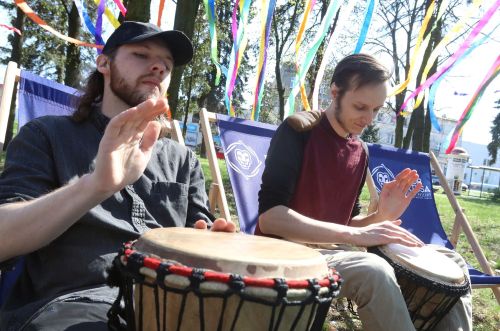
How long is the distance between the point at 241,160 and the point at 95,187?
2.29m

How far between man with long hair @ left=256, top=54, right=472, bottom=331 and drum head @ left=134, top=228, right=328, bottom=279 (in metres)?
0.70

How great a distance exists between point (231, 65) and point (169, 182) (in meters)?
3.47

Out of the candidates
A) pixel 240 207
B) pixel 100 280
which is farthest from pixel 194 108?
pixel 100 280

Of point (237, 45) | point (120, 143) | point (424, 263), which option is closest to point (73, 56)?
point (237, 45)

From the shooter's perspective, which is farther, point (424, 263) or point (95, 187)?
point (424, 263)

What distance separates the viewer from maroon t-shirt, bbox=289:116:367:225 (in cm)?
240

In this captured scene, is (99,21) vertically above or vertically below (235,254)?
above

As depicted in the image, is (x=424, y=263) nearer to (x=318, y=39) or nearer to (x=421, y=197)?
(x=421, y=197)

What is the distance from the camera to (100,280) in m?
1.55

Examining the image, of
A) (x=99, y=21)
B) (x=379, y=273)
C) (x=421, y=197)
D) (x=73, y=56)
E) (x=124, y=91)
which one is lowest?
(x=421, y=197)

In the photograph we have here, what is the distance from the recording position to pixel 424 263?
2057 mm

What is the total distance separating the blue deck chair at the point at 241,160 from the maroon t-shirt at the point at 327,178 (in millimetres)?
800

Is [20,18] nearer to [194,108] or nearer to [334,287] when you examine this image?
[194,108]

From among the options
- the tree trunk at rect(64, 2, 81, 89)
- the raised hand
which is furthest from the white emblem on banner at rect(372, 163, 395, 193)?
the tree trunk at rect(64, 2, 81, 89)
